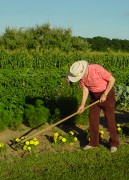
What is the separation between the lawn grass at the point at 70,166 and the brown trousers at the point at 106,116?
6.8 inches

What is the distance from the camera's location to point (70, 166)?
641 cm

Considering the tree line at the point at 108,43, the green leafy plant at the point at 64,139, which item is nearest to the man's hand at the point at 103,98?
the green leafy plant at the point at 64,139

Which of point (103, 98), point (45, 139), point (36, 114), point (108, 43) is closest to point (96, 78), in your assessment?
point (103, 98)

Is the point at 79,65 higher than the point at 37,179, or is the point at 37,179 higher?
the point at 79,65

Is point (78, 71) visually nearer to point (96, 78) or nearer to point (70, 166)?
point (96, 78)

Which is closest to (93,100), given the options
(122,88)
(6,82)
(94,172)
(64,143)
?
(64,143)

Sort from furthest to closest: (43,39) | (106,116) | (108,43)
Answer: (108,43) → (43,39) → (106,116)

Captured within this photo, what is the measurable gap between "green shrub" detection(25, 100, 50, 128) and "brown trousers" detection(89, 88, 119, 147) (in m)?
1.57

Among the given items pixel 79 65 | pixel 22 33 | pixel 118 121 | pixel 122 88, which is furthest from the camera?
pixel 22 33

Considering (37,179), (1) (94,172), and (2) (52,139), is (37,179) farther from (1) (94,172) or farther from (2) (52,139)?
(2) (52,139)

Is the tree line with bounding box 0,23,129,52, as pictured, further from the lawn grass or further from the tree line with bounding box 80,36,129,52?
the lawn grass

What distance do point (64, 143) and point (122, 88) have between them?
14.3 feet

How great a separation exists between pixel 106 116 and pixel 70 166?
1.22m

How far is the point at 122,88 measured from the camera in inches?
450
